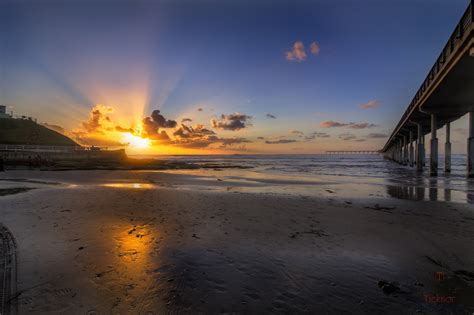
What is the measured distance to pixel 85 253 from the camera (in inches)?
204

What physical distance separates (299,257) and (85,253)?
4.87 meters

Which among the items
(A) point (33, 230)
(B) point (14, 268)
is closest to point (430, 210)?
(B) point (14, 268)

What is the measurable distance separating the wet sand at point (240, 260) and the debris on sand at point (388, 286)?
0.02 m

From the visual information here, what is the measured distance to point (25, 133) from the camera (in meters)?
70.2

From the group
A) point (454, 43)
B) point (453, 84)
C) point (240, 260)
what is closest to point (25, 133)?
point (240, 260)

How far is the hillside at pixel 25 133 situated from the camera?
211ft

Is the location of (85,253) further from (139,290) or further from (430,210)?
(430,210)

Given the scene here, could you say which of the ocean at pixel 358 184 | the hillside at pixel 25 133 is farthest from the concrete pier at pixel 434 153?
the hillside at pixel 25 133

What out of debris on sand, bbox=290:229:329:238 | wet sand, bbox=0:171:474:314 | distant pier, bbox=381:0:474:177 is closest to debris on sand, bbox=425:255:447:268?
wet sand, bbox=0:171:474:314

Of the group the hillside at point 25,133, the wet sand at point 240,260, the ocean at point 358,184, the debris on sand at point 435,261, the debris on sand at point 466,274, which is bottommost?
the wet sand at point 240,260

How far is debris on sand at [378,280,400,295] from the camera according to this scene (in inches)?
148

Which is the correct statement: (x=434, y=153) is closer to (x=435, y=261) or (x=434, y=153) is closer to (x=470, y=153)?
(x=470, y=153)

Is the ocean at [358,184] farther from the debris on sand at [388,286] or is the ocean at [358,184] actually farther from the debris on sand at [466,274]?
the debris on sand at [388,286]

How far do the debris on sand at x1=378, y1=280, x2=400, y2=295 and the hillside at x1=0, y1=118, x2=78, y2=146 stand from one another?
274ft
